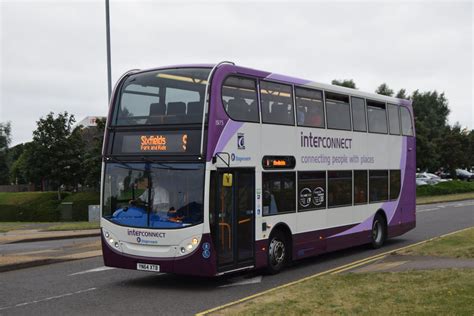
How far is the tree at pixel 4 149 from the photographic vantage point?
87125mm

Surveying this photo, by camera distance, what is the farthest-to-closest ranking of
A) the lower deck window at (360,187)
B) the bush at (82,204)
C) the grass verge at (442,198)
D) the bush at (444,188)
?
1. the bush at (444,188)
2. the grass verge at (442,198)
3. the bush at (82,204)
4. the lower deck window at (360,187)

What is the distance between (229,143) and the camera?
10375 millimetres

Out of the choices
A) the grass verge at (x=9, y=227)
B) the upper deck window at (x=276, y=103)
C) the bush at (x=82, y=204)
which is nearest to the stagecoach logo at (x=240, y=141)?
the upper deck window at (x=276, y=103)

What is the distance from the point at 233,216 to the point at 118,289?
2.40 metres

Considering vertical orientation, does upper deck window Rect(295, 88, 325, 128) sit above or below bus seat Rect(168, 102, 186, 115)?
above

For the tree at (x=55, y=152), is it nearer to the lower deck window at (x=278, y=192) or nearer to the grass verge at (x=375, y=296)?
the lower deck window at (x=278, y=192)

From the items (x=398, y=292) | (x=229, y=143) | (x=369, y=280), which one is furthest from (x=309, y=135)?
(x=398, y=292)

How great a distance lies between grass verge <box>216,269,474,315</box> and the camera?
24.5 feet

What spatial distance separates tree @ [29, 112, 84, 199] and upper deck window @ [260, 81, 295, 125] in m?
25.3

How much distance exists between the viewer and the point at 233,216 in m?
10.5

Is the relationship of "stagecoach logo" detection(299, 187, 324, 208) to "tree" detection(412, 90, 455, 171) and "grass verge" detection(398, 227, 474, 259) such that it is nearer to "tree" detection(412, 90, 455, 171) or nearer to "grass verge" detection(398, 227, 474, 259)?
"grass verge" detection(398, 227, 474, 259)

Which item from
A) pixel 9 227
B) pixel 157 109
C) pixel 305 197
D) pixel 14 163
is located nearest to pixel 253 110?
pixel 157 109

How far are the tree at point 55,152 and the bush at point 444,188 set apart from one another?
25.0m

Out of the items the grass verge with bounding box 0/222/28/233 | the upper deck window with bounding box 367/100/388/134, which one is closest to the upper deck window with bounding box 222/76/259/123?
the upper deck window with bounding box 367/100/388/134
